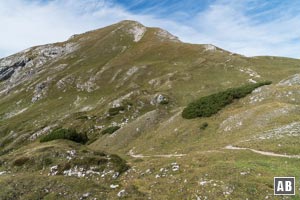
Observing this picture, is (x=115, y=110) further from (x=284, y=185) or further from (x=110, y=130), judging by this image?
(x=284, y=185)

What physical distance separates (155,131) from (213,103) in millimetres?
12172

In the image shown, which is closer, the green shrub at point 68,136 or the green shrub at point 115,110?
the green shrub at point 68,136

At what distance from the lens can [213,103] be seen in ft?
192

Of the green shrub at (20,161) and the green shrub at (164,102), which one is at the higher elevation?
the green shrub at (164,102)

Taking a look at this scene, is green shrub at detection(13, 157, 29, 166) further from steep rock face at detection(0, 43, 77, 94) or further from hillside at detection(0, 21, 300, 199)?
steep rock face at detection(0, 43, 77, 94)

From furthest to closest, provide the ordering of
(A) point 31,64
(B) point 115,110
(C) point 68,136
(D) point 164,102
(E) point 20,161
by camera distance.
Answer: (A) point 31,64 < (B) point 115,110 < (D) point 164,102 < (C) point 68,136 < (E) point 20,161

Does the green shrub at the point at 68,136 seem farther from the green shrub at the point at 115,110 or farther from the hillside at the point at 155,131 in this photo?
the green shrub at the point at 115,110

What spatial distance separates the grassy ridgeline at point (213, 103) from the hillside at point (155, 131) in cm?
143

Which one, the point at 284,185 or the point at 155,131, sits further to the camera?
the point at 155,131

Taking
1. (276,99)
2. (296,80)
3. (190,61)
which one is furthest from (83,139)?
(190,61)

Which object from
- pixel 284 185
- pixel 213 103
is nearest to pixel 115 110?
pixel 213 103

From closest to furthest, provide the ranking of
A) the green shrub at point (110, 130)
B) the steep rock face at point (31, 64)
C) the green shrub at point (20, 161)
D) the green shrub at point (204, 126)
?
1. the green shrub at point (20, 161)
2. the green shrub at point (204, 126)
3. the green shrub at point (110, 130)
4. the steep rock face at point (31, 64)

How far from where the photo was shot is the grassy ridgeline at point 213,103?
5647cm

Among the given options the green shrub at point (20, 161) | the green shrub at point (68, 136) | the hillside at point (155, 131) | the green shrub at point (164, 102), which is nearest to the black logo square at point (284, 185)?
the hillside at point (155, 131)
